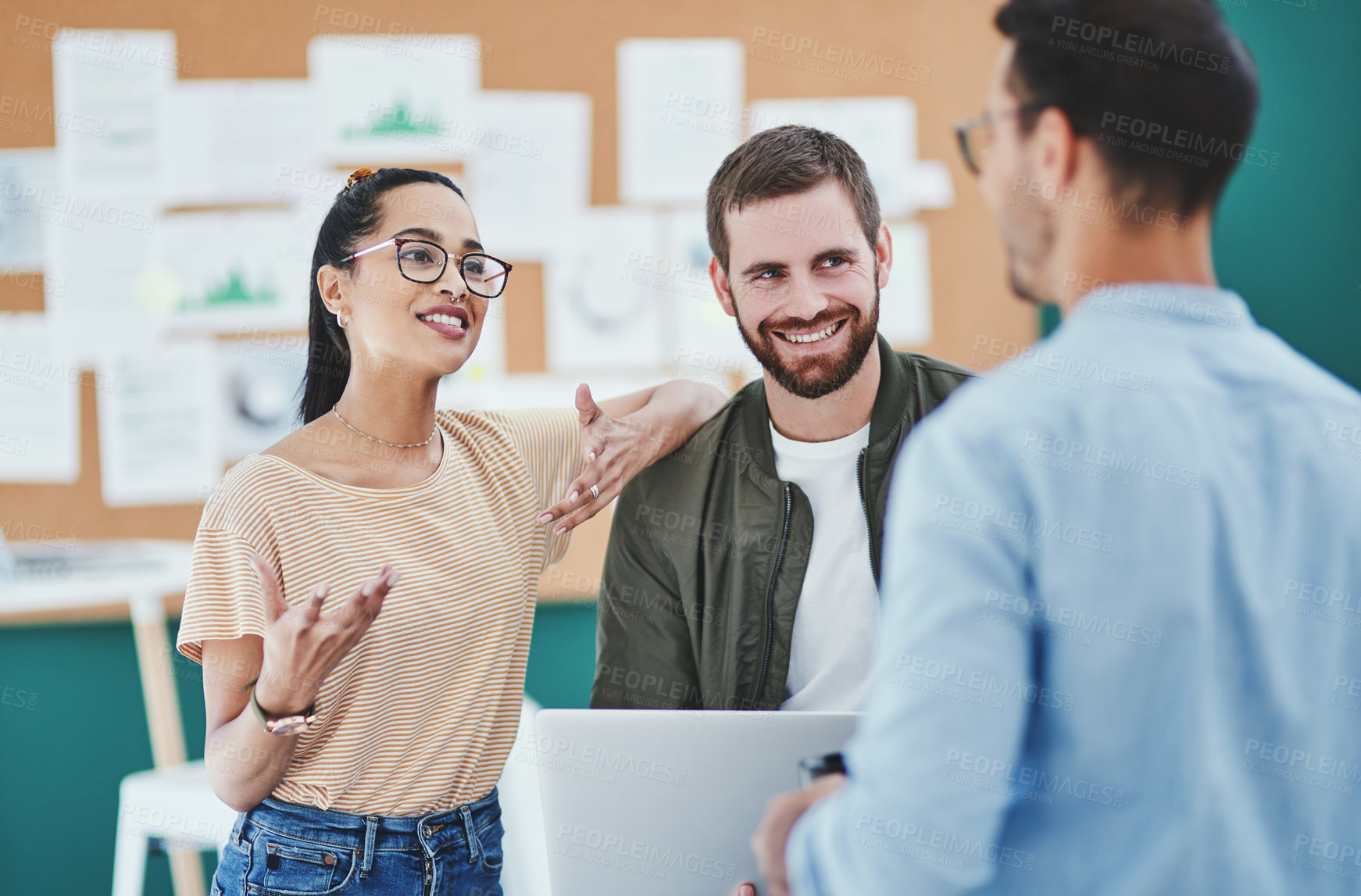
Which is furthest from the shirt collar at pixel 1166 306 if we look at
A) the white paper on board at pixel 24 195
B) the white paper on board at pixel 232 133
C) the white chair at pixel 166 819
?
the white paper on board at pixel 24 195

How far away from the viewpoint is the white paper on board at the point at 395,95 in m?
2.62

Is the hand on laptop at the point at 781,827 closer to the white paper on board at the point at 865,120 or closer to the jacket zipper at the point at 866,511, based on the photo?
the jacket zipper at the point at 866,511

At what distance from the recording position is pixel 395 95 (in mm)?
2629

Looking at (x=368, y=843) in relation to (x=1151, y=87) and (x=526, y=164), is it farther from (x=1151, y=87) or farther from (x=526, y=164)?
(x=526, y=164)

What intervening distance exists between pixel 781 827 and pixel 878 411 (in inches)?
33.4

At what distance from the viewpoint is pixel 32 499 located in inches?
103

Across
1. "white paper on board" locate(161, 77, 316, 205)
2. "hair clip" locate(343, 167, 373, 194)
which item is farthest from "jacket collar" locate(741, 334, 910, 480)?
"white paper on board" locate(161, 77, 316, 205)

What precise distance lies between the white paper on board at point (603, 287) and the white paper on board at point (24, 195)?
127 centimetres

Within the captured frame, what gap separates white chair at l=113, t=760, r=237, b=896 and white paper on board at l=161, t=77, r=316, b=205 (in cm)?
143

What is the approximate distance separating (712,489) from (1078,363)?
933mm

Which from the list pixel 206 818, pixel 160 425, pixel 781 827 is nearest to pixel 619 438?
pixel 781 827

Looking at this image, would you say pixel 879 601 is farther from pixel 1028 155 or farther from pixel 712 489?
pixel 1028 155

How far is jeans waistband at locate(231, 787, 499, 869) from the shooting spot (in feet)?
3.99

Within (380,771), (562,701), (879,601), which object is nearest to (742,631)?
(879,601)
